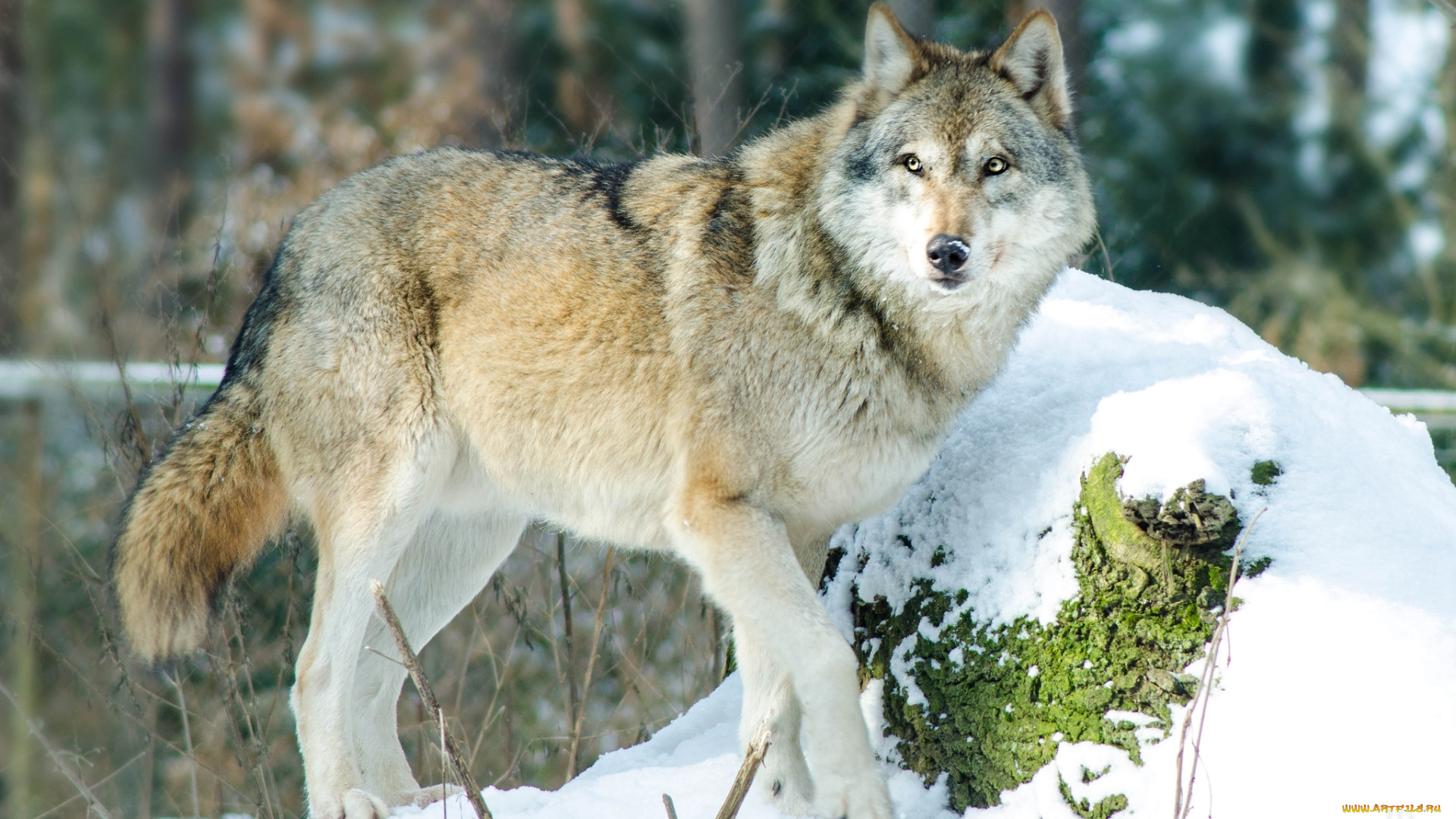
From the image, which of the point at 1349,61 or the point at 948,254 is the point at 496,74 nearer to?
the point at 948,254

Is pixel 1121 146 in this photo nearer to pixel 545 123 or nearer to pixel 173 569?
pixel 545 123

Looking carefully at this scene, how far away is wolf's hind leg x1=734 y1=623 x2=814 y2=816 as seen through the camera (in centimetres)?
317

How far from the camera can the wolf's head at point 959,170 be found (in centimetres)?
304

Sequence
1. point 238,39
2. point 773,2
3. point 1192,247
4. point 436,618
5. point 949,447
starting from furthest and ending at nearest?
point 238,39
point 1192,247
point 773,2
point 436,618
point 949,447

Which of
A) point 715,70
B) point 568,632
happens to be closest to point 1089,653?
point 568,632

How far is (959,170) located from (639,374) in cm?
108

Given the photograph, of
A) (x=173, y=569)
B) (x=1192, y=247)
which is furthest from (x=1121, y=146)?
(x=173, y=569)

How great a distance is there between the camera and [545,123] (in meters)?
7.92

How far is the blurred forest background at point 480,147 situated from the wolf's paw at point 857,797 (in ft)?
5.94

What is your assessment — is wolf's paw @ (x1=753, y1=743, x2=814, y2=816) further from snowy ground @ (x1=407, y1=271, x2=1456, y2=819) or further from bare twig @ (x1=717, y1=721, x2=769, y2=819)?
bare twig @ (x1=717, y1=721, x2=769, y2=819)

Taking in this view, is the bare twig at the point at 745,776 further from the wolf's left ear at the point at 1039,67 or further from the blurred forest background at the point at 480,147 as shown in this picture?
the blurred forest background at the point at 480,147

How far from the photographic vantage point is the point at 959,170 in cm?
310

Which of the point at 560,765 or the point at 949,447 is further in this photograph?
the point at 560,765

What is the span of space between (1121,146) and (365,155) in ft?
22.1
